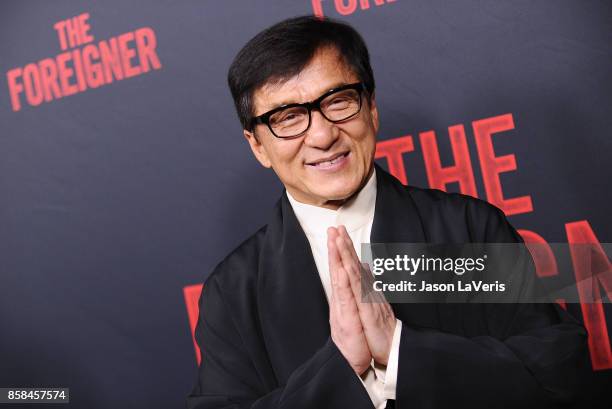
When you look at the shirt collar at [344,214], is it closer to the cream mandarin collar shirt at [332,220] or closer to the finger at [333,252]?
the cream mandarin collar shirt at [332,220]

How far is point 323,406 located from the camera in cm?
143

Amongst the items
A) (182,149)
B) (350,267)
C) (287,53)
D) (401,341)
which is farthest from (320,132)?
(182,149)

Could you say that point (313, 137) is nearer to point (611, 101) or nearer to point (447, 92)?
point (447, 92)

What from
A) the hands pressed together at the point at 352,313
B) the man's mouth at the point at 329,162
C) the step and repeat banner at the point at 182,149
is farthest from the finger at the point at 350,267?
the step and repeat banner at the point at 182,149

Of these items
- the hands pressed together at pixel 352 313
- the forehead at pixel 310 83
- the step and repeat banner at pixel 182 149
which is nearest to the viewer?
the hands pressed together at pixel 352 313

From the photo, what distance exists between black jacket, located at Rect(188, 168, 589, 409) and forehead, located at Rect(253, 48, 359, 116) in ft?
0.90

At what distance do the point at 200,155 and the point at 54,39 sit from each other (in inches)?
22.5

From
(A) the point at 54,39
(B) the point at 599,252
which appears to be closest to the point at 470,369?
(B) the point at 599,252

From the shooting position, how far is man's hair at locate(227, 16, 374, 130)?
1536 millimetres

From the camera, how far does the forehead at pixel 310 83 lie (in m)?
Answer: 1.52

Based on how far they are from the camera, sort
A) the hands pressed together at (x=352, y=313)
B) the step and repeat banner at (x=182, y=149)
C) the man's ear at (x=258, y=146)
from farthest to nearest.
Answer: the step and repeat banner at (x=182, y=149) → the man's ear at (x=258, y=146) → the hands pressed together at (x=352, y=313)

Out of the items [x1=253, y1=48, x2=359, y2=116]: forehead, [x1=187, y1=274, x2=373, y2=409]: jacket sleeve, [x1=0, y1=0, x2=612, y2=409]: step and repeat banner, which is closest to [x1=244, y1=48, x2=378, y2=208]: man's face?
[x1=253, y1=48, x2=359, y2=116]: forehead

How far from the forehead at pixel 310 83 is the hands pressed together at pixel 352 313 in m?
0.29

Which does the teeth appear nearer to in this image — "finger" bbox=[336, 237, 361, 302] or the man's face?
the man's face
